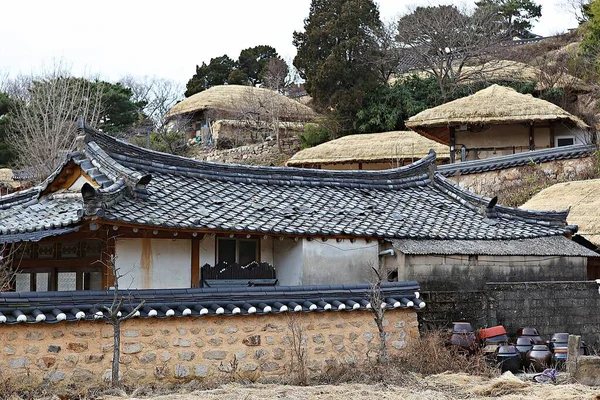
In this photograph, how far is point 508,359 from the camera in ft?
41.8

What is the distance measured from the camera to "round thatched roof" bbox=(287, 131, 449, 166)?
107 ft

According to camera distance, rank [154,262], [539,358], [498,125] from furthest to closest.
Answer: [498,125] → [154,262] → [539,358]

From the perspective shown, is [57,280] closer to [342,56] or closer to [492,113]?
[492,113]

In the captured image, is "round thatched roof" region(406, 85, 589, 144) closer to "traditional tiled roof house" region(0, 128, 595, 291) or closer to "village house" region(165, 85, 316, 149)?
"traditional tiled roof house" region(0, 128, 595, 291)

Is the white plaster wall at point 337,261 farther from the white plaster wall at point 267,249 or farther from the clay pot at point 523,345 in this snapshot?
→ the clay pot at point 523,345

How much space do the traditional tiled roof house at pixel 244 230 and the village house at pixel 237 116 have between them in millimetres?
25912

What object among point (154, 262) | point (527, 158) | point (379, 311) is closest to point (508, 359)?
point (379, 311)

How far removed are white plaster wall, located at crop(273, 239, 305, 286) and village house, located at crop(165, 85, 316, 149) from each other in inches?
1069

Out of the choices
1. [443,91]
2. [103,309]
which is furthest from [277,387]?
[443,91]

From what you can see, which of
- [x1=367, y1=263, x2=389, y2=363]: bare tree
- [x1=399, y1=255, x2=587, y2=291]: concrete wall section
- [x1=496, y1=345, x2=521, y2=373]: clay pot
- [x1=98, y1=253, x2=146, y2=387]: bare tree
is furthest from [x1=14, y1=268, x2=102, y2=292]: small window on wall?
[x1=496, y1=345, x2=521, y2=373]: clay pot

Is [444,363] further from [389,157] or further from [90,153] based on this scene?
[389,157]

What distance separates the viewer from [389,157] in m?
32.4

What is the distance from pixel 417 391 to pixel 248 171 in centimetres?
723

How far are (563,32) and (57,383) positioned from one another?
1930 inches
